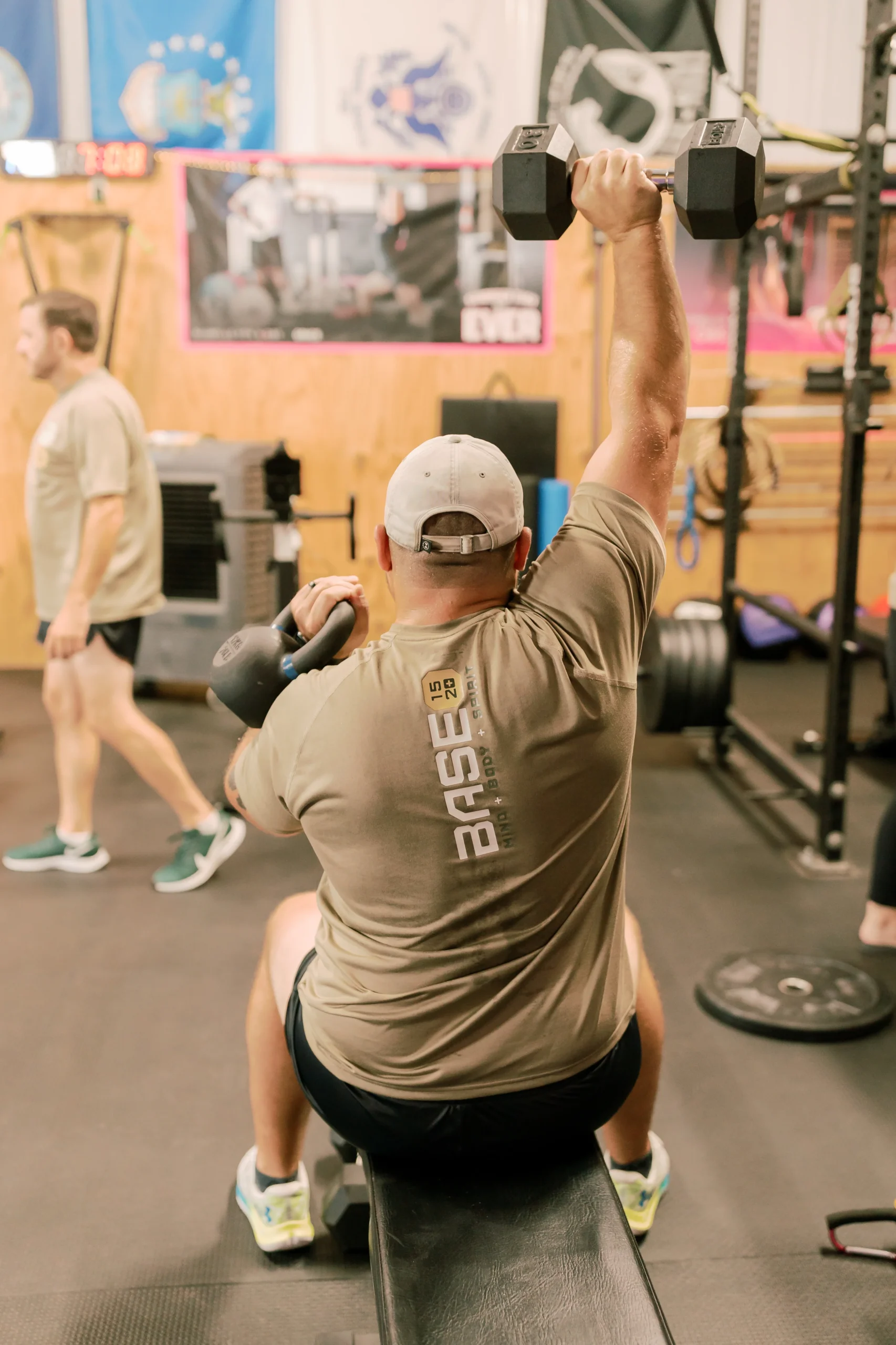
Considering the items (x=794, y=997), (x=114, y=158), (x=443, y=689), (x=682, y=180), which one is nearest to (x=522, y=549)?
(x=443, y=689)

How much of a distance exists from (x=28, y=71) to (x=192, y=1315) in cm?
503

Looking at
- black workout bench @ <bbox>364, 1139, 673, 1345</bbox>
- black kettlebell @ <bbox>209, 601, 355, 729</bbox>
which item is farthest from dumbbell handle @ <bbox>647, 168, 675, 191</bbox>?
black workout bench @ <bbox>364, 1139, 673, 1345</bbox>

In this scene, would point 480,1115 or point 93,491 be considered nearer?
point 480,1115

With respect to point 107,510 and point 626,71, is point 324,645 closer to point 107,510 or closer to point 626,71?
point 107,510

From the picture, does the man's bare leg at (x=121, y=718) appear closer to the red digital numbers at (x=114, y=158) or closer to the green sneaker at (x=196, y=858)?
the green sneaker at (x=196, y=858)

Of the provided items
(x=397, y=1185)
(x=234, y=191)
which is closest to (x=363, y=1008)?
(x=397, y=1185)

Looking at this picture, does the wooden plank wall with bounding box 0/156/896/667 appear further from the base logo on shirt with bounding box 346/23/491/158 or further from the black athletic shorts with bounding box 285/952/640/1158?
the black athletic shorts with bounding box 285/952/640/1158

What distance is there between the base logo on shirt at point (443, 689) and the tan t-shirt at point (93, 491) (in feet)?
6.41

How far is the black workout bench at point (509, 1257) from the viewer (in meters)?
1.16

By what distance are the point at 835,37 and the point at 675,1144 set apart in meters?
5.09

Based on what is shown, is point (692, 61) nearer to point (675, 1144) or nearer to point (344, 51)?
point (344, 51)

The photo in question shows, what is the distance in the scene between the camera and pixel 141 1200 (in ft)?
6.34

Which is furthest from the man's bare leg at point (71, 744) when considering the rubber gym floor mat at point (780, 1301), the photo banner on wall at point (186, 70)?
the photo banner on wall at point (186, 70)

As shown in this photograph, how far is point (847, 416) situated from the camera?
300 cm
